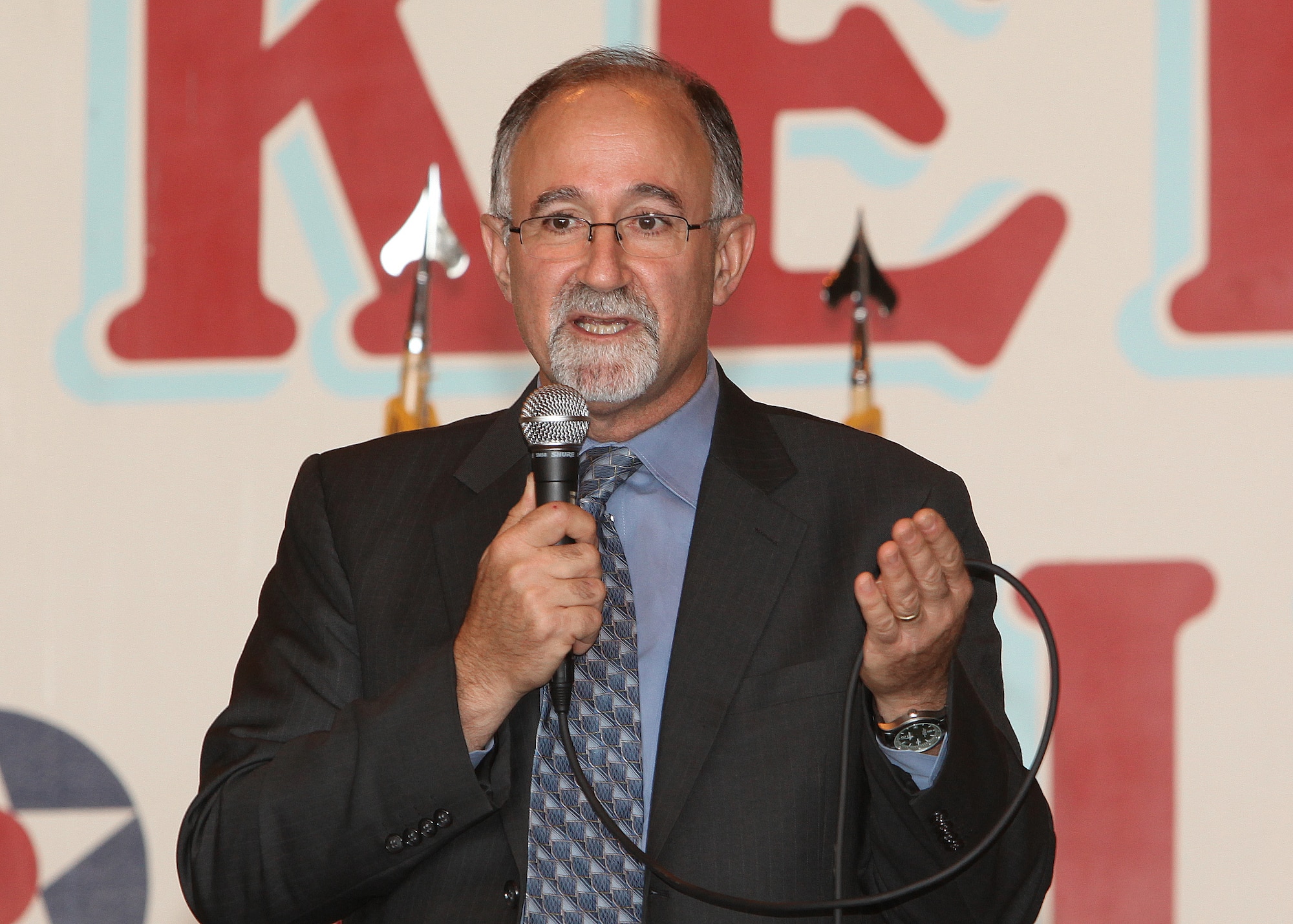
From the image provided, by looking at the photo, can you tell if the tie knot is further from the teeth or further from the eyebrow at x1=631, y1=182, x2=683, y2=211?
the eyebrow at x1=631, y1=182, x2=683, y2=211

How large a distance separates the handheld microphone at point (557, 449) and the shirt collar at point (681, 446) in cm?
35

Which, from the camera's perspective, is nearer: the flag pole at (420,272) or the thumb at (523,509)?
the thumb at (523,509)

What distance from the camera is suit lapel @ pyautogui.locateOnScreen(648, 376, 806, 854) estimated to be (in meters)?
1.75

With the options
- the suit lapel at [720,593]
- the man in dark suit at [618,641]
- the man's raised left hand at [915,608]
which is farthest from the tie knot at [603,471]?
the man's raised left hand at [915,608]

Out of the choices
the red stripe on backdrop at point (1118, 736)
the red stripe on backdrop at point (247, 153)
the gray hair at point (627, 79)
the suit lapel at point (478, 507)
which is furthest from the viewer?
the red stripe on backdrop at point (247, 153)

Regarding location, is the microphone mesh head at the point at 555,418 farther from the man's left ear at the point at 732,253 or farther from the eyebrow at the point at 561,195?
the man's left ear at the point at 732,253

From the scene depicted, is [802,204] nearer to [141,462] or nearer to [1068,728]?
[1068,728]

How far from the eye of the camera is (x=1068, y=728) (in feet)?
10.1

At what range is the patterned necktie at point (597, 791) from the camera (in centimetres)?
171

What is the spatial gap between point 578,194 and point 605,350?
232 millimetres

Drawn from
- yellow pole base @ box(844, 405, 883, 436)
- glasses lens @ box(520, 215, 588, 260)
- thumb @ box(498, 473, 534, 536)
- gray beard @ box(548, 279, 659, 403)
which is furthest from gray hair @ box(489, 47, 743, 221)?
yellow pole base @ box(844, 405, 883, 436)

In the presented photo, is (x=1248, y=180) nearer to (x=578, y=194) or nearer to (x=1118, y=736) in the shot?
(x=1118, y=736)

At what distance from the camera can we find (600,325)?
2.02 m

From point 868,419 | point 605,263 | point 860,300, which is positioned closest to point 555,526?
point 605,263
